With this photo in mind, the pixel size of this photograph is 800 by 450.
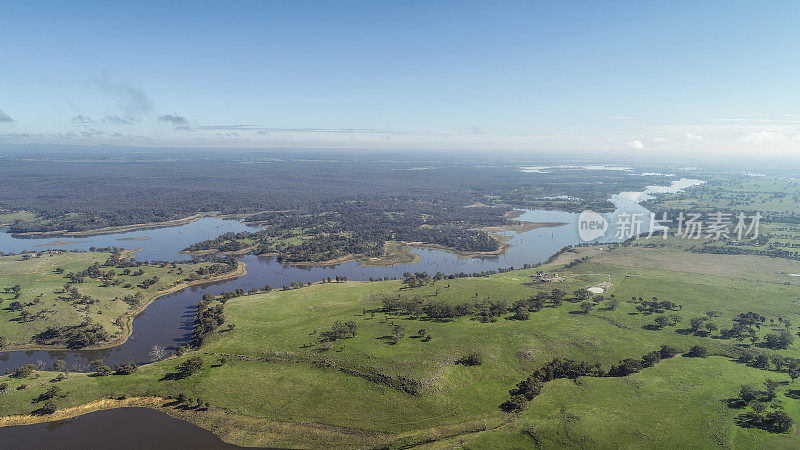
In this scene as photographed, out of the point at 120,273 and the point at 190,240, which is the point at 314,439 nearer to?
the point at 120,273

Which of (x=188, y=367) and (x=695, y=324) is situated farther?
(x=695, y=324)

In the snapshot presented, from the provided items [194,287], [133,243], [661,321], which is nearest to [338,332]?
[194,287]

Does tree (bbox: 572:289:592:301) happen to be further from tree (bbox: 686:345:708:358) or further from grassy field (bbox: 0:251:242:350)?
grassy field (bbox: 0:251:242:350)

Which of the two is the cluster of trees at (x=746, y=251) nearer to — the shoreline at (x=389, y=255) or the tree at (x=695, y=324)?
the shoreline at (x=389, y=255)

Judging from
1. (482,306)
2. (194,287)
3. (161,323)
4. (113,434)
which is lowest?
(161,323)

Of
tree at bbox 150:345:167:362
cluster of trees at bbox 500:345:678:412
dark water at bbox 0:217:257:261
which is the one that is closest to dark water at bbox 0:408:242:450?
tree at bbox 150:345:167:362

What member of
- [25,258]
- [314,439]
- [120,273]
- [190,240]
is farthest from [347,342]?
[190,240]

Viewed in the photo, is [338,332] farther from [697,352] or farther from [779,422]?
[779,422]

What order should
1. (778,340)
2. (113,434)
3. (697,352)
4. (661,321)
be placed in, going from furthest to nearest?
1. (661,321)
2. (778,340)
3. (697,352)
4. (113,434)
